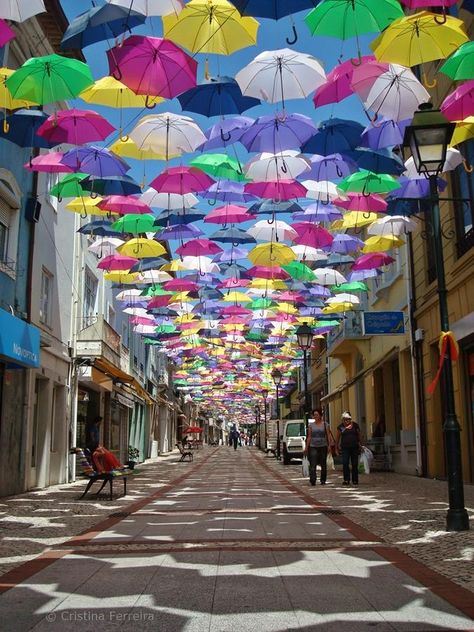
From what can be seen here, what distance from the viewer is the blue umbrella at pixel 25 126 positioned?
31.8ft

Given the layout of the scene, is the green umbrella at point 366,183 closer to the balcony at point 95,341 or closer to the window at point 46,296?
the window at point 46,296

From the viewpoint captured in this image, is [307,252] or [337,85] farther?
[307,252]

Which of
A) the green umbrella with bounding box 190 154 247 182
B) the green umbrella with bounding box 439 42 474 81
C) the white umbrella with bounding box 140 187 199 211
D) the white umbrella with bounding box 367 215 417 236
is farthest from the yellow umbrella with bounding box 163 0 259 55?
the white umbrella with bounding box 367 215 417 236

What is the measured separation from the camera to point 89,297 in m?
22.7

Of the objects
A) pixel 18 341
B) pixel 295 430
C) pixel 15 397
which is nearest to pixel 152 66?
pixel 18 341

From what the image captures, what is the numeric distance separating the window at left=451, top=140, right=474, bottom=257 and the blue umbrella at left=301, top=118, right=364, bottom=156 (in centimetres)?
543

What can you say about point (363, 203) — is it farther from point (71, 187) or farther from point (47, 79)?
point (47, 79)

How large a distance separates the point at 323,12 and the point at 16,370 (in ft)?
33.7

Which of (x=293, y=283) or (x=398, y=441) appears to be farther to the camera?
(x=398, y=441)

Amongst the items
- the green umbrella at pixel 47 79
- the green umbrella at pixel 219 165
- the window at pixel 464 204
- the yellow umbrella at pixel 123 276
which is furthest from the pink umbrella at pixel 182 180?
the window at pixel 464 204

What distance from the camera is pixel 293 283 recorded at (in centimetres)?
1772

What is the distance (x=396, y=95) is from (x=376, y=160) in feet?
4.99

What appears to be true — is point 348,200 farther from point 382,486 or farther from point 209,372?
point 209,372

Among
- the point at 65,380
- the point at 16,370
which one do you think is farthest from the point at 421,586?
the point at 65,380
